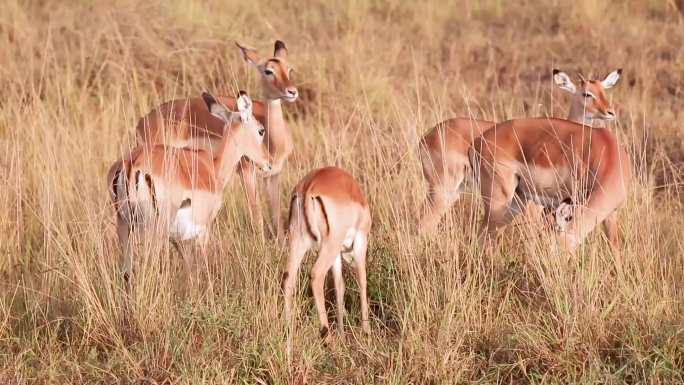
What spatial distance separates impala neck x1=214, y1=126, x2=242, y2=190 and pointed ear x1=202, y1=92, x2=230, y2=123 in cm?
13

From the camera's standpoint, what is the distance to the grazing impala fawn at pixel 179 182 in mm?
5688

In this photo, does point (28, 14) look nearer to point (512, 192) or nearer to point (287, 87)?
point (287, 87)

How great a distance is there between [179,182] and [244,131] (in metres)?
0.91

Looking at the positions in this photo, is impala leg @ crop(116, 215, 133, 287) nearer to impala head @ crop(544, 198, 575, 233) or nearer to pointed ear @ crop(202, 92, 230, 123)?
pointed ear @ crop(202, 92, 230, 123)

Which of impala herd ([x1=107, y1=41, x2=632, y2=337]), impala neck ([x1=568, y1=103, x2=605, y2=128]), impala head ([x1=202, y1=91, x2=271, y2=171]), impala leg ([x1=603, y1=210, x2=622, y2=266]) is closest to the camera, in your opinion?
impala herd ([x1=107, y1=41, x2=632, y2=337])

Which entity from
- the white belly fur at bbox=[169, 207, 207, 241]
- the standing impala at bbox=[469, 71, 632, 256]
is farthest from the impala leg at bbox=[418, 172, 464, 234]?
the white belly fur at bbox=[169, 207, 207, 241]

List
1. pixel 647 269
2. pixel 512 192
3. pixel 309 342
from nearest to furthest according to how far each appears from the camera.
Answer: pixel 309 342 → pixel 647 269 → pixel 512 192

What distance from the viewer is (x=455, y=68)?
10602 millimetres

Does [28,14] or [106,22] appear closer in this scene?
[106,22]

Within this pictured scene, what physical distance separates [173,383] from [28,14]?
7914 millimetres

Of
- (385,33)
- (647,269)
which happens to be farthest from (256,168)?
(385,33)

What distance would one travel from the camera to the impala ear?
6.51 metres

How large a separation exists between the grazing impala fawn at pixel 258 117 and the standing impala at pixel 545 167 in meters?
1.37

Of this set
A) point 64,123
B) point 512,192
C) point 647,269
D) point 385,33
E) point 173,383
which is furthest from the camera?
point 385,33
